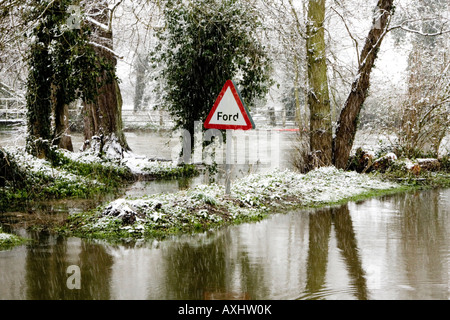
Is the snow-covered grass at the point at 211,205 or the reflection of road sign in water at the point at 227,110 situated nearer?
the snow-covered grass at the point at 211,205

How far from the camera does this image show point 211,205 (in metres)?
9.76

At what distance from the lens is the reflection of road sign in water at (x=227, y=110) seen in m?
9.86

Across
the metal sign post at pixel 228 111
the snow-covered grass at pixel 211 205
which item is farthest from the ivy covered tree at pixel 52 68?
the snow-covered grass at pixel 211 205

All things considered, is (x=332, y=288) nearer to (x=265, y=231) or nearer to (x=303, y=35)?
(x=265, y=231)

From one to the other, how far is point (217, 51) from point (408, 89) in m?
6.75

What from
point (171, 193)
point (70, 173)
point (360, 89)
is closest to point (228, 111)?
point (171, 193)

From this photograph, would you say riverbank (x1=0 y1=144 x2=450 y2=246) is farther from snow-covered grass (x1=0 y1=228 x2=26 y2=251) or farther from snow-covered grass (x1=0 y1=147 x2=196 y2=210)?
snow-covered grass (x1=0 y1=228 x2=26 y2=251)

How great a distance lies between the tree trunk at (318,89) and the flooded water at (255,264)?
601 cm

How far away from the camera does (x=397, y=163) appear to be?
610 inches

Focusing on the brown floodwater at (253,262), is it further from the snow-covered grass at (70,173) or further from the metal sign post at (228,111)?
the metal sign post at (228,111)

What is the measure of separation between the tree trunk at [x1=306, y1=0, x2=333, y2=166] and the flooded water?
6005 mm

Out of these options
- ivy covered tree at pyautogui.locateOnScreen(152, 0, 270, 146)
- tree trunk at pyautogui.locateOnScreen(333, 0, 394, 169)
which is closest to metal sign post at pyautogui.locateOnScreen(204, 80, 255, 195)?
ivy covered tree at pyautogui.locateOnScreen(152, 0, 270, 146)

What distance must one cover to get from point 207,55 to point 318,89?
3.67m

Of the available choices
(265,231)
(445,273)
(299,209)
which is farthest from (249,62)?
(445,273)
